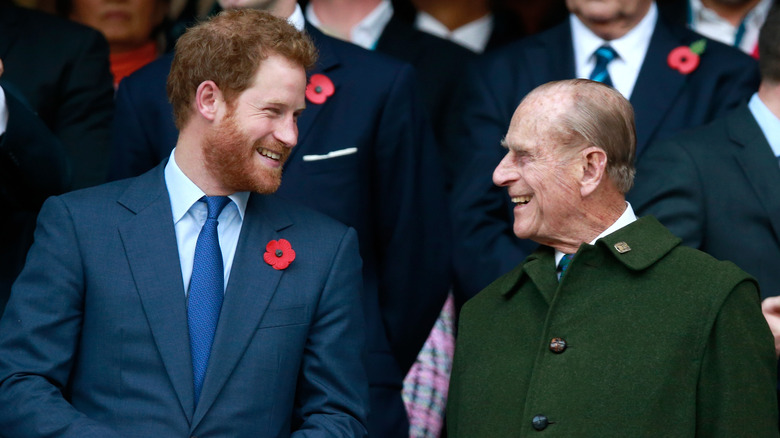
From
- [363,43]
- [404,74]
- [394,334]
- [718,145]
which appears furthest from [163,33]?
[718,145]

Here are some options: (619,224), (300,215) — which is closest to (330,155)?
(300,215)

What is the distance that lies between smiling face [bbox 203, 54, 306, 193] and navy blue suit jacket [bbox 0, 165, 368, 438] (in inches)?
5.0

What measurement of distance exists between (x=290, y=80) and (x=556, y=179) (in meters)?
0.76

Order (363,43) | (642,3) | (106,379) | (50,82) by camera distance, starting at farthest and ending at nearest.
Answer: (363,43) → (642,3) → (50,82) → (106,379)

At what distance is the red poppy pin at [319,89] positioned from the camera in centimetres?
413

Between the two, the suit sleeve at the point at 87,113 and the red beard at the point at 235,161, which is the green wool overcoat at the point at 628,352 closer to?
the red beard at the point at 235,161

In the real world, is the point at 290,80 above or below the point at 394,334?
above

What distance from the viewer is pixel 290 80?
3.46m

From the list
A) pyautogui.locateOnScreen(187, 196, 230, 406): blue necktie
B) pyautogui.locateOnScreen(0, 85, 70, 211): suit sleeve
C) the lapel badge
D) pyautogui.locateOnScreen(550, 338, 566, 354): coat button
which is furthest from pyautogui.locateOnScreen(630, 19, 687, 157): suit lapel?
pyautogui.locateOnScreen(0, 85, 70, 211): suit sleeve

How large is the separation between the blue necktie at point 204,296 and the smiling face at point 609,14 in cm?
199

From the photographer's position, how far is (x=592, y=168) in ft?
11.2

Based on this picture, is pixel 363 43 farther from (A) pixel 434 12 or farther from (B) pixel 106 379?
(B) pixel 106 379

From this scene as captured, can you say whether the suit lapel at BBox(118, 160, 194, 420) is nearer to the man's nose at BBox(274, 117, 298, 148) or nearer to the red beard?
the red beard

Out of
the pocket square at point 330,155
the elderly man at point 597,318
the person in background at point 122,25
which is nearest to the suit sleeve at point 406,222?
the pocket square at point 330,155
